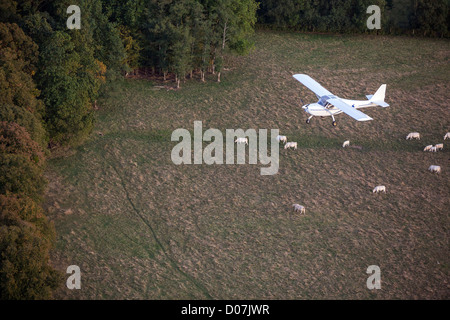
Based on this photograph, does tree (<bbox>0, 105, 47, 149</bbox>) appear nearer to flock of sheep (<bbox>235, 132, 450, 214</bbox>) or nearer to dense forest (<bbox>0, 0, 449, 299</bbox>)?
dense forest (<bbox>0, 0, 449, 299</bbox>)

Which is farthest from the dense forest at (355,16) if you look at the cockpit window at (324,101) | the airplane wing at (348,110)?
the airplane wing at (348,110)

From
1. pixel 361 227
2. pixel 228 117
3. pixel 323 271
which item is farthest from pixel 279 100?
pixel 323 271

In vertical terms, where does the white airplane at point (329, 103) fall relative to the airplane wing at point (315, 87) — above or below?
below

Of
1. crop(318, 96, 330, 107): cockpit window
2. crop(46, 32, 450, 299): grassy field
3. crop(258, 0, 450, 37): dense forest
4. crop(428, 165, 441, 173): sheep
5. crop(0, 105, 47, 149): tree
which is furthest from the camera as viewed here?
crop(258, 0, 450, 37): dense forest

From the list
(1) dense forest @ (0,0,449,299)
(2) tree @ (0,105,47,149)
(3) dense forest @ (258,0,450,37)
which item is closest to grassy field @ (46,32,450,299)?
(1) dense forest @ (0,0,449,299)

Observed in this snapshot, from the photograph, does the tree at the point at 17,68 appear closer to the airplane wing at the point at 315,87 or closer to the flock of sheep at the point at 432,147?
the airplane wing at the point at 315,87
